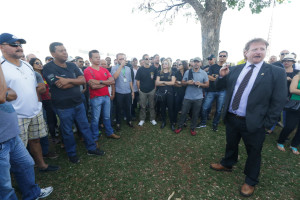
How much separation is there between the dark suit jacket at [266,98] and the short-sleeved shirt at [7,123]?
3444 millimetres

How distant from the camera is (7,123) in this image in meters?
1.67

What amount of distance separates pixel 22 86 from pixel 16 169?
1317mm

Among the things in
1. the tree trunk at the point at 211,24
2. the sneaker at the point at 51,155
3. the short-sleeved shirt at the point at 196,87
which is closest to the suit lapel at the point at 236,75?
the short-sleeved shirt at the point at 196,87

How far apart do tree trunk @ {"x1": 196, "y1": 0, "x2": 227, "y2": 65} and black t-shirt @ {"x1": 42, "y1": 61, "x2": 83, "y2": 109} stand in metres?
7.10

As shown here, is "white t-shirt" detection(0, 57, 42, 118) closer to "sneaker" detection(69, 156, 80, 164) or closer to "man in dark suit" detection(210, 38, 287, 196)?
"sneaker" detection(69, 156, 80, 164)

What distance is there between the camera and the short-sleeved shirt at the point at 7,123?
1.62 metres

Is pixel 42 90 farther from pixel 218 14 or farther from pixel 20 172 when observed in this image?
pixel 218 14

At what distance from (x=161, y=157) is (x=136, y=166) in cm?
71

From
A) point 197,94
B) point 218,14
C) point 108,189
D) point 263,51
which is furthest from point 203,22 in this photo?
point 108,189

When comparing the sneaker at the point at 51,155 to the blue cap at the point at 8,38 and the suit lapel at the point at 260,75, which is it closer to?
the blue cap at the point at 8,38

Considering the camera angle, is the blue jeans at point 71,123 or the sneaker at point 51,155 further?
the sneaker at point 51,155

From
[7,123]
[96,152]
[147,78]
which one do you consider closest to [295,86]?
[147,78]

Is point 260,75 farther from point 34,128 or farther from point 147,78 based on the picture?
point 34,128

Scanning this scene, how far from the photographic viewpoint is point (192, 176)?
3.03 metres
